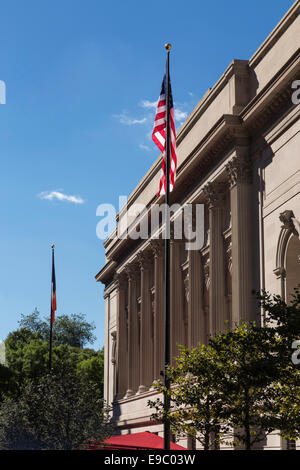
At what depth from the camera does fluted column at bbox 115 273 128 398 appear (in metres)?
69.2

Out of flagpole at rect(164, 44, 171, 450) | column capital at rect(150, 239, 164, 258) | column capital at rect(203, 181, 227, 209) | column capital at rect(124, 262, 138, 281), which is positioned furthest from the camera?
column capital at rect(124, 262, 138, 281)

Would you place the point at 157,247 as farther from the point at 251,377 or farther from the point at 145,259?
the point at 251,377

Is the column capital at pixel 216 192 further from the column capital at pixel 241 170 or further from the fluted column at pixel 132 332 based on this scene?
the fluted column at pixel 132 332

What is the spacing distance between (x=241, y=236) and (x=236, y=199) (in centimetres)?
201

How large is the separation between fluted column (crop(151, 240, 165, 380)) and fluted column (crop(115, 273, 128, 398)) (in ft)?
40.9

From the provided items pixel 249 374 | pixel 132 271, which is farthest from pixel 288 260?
pixel 132 271

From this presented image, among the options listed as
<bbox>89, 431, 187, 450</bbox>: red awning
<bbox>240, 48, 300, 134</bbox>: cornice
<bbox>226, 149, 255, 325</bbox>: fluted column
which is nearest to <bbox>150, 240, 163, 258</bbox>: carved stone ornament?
<bbox>226, 149, 255, 325</bbox>: fluted column

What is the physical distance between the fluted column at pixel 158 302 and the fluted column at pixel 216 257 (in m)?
13.5

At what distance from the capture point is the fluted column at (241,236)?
38.2 metres

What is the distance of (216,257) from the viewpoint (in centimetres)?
4300

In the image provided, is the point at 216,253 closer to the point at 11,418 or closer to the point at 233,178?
the point at 233,178

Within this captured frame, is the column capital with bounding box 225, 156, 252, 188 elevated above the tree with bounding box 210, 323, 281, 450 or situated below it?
above

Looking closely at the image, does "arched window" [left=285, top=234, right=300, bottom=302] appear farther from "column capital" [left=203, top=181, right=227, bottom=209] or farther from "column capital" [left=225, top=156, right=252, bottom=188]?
"column capital" [left=203, top=181, right=227, bottom=209]
